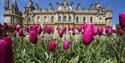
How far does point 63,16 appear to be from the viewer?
244 feet

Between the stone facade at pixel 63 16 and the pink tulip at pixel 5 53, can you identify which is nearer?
the pink tulip at pixel 5 53

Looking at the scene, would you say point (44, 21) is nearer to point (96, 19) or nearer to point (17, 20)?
point (17, 20)

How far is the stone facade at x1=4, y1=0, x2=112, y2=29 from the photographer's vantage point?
→ 7469 cm

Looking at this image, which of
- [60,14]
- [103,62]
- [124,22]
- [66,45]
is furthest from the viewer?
[60,14]

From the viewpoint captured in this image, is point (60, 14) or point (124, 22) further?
point (60, 14)

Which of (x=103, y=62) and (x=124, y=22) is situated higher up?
(x=124, y=22)

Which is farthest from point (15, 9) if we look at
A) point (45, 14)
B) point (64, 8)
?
point (64, 8)

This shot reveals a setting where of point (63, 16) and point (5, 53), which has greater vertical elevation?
point (5, 53)

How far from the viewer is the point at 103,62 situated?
10.5ft

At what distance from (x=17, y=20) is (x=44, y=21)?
25.2 ft

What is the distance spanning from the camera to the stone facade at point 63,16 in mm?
74688

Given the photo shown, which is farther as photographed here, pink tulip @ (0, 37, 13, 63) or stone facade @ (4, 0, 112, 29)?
stone facade @ (4, 0, 112, 29)

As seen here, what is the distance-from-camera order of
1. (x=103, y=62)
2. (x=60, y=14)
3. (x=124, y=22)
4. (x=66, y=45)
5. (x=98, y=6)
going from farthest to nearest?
1. (x=98, y=6)
2. (x=60, y=14)
3. (x=103, y=62)
4. (x=66, y=45)
5. (x=124, y=22)

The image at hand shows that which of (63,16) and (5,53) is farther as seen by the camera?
(63,16)
